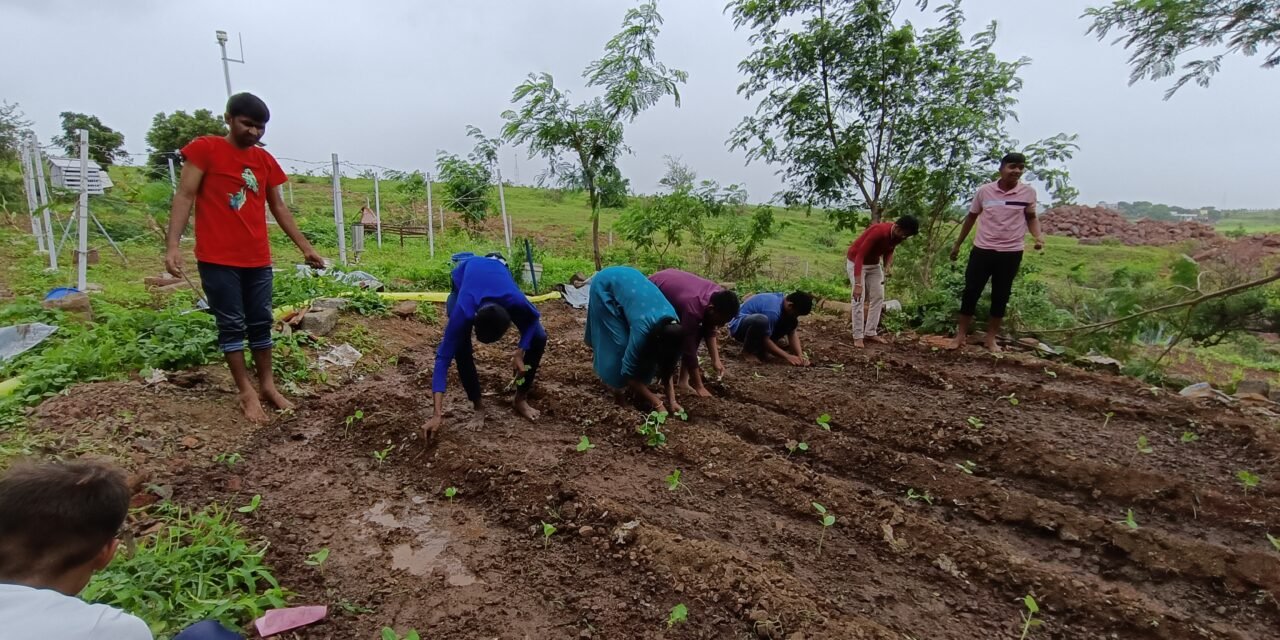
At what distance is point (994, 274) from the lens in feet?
16.4

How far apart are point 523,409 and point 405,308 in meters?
2.63

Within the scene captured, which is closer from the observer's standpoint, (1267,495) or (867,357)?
(1267,495)

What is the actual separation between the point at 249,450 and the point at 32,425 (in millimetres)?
871

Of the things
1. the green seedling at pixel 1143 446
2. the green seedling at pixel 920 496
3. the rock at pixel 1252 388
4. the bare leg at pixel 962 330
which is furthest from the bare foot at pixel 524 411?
the rock at pixel 1252 388

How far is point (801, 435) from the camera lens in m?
3.52

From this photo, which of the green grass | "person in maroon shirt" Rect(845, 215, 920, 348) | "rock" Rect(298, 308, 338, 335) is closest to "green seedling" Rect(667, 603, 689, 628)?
the green grass

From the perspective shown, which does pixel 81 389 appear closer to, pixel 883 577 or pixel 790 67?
pixel 883 577

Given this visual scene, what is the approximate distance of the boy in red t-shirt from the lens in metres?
3.05

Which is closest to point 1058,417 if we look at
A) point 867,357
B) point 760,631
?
point 867,357

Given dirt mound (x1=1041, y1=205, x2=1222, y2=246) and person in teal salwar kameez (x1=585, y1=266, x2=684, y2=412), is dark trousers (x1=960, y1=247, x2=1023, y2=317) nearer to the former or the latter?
person in teal salwar kameez (x1=585, y1=266, x2=684, y2=412)

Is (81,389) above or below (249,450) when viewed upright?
above

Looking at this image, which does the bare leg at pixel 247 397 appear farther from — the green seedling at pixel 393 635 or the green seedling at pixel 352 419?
the green seedling at pixel 393 635

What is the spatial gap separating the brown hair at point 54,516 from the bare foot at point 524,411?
97.8 inches

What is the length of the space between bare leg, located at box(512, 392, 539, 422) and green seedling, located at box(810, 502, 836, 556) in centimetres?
178
